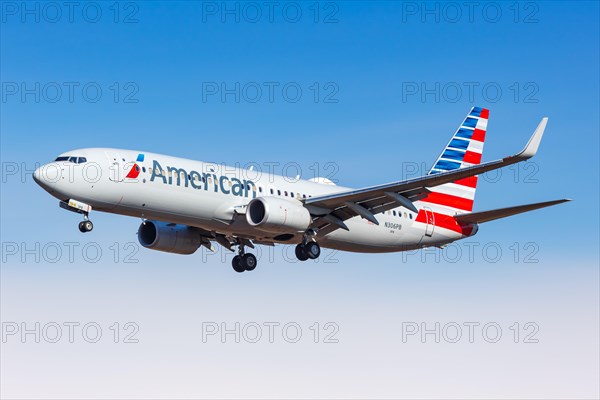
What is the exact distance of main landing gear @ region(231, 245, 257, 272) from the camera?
173 ft

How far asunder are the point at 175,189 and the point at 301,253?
751cm

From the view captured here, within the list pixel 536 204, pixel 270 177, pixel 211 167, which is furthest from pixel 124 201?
pixel 536 204

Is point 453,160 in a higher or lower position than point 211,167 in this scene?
higher

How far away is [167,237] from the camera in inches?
2037

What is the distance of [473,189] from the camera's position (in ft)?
194

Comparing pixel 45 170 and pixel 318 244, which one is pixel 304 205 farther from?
pixel 45 170

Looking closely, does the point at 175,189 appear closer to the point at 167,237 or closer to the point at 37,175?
the point at 37,175

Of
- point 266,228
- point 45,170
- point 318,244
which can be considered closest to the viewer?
point 45,170

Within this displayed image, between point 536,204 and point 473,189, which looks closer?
point 536,204

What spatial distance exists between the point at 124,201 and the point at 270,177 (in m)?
7.89

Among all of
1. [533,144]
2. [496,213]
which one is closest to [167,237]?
[496,213]

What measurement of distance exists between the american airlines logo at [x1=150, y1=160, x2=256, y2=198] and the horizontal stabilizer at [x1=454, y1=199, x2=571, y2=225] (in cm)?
1164

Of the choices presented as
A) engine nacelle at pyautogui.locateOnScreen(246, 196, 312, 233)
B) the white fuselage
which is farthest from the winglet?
the white fuselage

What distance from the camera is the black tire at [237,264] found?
52.9 metres
